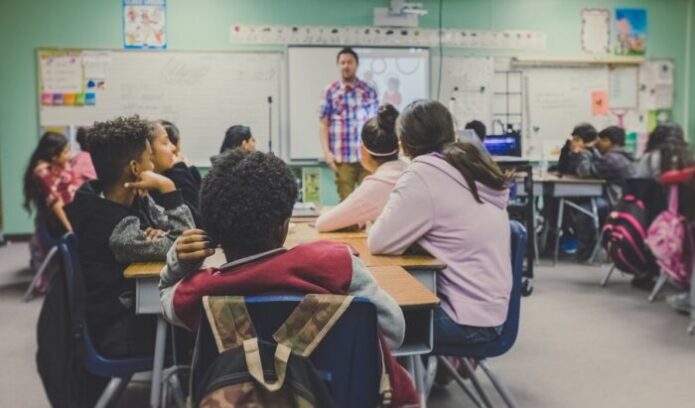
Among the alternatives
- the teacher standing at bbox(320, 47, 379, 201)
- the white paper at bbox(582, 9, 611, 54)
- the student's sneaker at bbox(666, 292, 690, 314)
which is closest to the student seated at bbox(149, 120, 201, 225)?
the teacher standing at bbox(320, 47, 379, 201)

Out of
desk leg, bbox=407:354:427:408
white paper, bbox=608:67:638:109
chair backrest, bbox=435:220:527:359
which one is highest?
white paper, bbox=608:67:638:109

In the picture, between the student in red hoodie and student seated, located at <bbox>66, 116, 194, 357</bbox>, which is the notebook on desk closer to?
student seated, located at <bbox>66, 116, 194, 357</bbox>

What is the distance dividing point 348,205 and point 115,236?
3.07 feet

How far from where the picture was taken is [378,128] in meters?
2.76

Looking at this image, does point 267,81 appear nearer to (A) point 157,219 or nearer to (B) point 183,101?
(B) point 183,101

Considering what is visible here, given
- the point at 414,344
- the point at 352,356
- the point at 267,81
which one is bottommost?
the point at 414,344

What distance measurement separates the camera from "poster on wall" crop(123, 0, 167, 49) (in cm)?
660

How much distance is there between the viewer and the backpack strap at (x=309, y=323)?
3.69 ft

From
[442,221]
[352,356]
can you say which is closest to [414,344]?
[442,221]

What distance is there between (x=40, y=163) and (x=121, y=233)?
297 cm

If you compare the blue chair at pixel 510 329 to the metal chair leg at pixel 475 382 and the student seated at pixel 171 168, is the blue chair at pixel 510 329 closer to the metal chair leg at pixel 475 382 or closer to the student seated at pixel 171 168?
the metal chair leg at pixel 475 382

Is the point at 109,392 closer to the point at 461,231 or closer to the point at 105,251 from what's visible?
the point at 105,251

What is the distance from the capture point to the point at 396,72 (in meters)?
6.93

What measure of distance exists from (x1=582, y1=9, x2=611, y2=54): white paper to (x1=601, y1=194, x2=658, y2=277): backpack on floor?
323 cm
